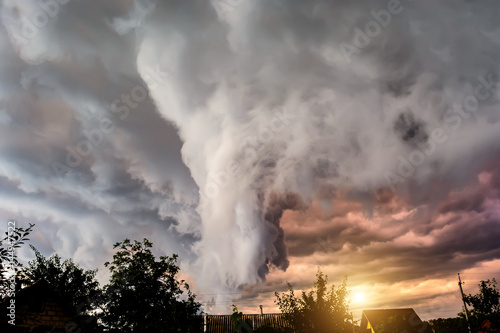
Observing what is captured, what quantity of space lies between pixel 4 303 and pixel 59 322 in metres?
16.9

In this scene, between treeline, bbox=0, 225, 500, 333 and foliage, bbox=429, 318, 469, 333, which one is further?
foliage, bbox=429, 318, 469, 333

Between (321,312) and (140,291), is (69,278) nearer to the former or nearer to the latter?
(140,291)

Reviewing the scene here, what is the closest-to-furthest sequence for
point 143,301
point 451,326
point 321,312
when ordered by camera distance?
1. point 321,312
2. point 143,301
3. point 451,326

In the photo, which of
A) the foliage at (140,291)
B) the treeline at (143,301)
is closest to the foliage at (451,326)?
the treeline at (143,301)

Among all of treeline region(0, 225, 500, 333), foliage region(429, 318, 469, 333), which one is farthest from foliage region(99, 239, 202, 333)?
foliage region(429, 318, 469, 333)

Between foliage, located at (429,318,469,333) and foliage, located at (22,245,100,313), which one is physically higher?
foliage, located at (22,245,100,313)

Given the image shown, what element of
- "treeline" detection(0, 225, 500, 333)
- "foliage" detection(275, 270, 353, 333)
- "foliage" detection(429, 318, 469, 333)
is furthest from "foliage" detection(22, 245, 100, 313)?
"foliage" detection(429, 318, 469, 333)

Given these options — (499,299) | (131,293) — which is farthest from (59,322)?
(499,299)

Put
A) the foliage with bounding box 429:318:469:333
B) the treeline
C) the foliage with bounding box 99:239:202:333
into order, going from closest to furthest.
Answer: the treeline → the foliage with bounding box 99:239:202:333 → the foliage with bounding box 429:318:469:333

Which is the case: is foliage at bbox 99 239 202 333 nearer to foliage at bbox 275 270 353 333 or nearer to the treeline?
the treeline

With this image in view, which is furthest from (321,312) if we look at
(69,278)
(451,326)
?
(451,326)

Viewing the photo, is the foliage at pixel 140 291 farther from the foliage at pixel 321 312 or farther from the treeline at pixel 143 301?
the foliage at pixel 321 312

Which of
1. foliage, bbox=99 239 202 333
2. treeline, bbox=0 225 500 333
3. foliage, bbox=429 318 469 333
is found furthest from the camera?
foliage, bbox=429 318 469 333

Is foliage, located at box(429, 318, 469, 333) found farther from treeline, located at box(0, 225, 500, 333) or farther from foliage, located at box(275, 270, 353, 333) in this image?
foliage, located at box(275, 270, 353, 333)
